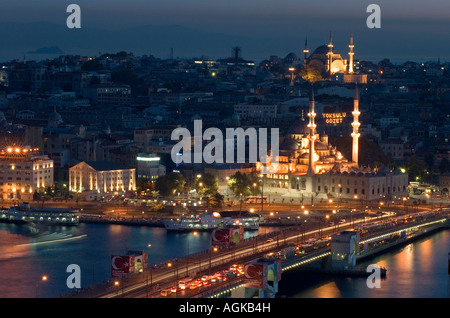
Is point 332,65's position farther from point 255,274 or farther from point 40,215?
point 255,274

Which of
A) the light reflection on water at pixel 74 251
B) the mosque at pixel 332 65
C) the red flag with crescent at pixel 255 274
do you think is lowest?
the light reflection on water at pixel 74 251

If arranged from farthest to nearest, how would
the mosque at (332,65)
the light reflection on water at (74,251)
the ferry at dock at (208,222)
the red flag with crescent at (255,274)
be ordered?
the mosque at (332,65), the ferry at dock at (208,222), the light reflection on water at (74,251), the red flag with crescent at (255,274)

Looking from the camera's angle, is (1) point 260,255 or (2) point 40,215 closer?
(1) point 260,255

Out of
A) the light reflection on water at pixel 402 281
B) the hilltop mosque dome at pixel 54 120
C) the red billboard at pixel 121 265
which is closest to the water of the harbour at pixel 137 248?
the light reflection on water at pixel 402 281

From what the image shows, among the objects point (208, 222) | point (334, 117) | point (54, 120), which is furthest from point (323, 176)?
point (334, 117)

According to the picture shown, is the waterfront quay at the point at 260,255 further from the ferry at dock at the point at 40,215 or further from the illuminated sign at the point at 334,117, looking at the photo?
the illuminated sign at the point at 334,117
